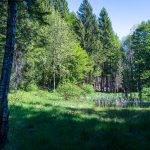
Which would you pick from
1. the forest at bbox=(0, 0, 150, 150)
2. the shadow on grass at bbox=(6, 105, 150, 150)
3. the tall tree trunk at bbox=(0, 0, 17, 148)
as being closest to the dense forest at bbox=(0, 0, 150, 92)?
the forest at bbox=(0, 0, 150, 150)

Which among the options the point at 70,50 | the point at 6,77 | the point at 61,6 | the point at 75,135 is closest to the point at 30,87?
the point at 70,50

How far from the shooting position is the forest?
27.1 ft

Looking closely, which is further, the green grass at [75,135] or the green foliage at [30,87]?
the green foliage at [30,87]

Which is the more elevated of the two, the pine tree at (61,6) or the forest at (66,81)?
the pine tree at (61,6)

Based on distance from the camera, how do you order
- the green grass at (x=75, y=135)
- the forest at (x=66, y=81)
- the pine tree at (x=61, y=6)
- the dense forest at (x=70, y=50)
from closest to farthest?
the green grass at (x=75, y=135), the forest at (x=66, y=81), the dense forest at (x=70, y=50), the pine tree at (x=61, y=6)

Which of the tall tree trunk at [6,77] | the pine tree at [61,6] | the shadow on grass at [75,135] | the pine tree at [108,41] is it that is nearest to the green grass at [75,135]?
the shadow on grass at [75,135]

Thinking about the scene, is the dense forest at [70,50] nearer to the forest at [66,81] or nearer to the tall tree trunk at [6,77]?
the forest at [66,81]

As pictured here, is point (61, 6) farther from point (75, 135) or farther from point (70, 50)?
point (75, 135)

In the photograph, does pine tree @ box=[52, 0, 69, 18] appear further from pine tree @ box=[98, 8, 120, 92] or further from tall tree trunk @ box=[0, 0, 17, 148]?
Answer: tall tree trunk @ box=[0, 0, 17, 148]

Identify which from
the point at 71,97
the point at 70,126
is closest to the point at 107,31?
the point at 71,97

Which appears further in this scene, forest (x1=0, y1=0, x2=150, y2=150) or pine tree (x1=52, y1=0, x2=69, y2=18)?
pine tree (x1=52, y1=0, x2=69, y2=18)

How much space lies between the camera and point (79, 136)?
8.56 metres

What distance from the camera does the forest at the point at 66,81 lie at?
8273 millimetres

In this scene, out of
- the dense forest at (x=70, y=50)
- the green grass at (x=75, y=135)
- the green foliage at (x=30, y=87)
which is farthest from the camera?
the green foliage at (x=30, y=87)
